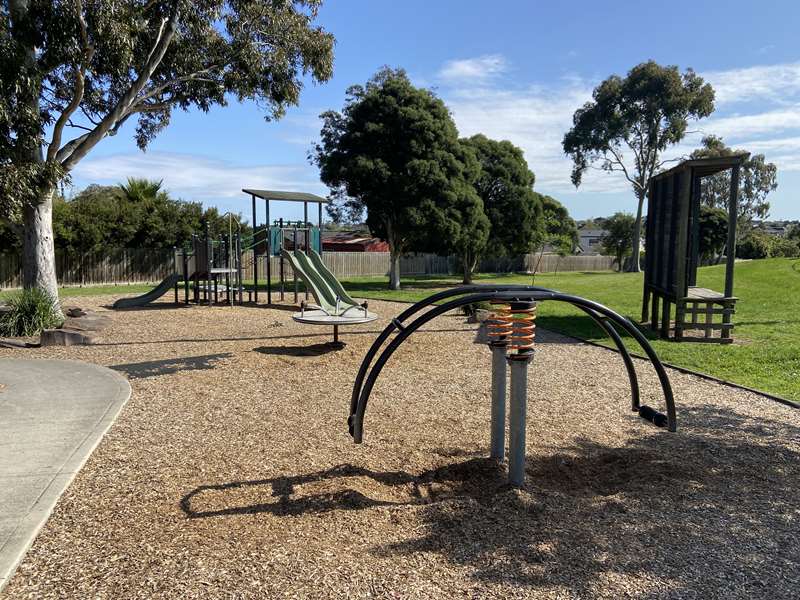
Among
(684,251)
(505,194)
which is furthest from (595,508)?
(505,194)

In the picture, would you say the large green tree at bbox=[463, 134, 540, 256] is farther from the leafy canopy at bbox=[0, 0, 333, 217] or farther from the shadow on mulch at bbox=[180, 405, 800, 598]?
the shadow on mulch at bbox=[180, 405, 800, 598]

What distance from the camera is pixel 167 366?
8.07m

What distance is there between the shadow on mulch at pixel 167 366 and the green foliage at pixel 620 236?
45274 mm

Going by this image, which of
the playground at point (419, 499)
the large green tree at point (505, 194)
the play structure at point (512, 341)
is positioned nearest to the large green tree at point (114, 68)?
the playground at point (419, 499)

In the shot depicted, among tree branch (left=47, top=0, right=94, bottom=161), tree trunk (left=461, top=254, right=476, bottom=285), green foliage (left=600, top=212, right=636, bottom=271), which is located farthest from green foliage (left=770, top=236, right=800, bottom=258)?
tree branch (left=47, top=0, right=94, bottom=161)

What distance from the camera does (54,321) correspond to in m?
10.8

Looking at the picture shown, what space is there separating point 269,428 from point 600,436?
117 inches

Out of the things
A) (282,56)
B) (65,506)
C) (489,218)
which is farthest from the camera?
(489,218)

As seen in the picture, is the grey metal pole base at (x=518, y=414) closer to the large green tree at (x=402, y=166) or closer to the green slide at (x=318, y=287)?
the green slide at (x=318, y=287)

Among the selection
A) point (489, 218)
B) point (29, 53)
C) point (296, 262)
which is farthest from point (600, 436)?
point (489, 218)

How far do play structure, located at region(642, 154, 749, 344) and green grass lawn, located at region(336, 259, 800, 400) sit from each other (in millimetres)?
497

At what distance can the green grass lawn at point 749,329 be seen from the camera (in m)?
7.85

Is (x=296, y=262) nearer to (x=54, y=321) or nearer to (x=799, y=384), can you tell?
(x=54, y=321)

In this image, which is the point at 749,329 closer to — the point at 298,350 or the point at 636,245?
the point at 298,350
